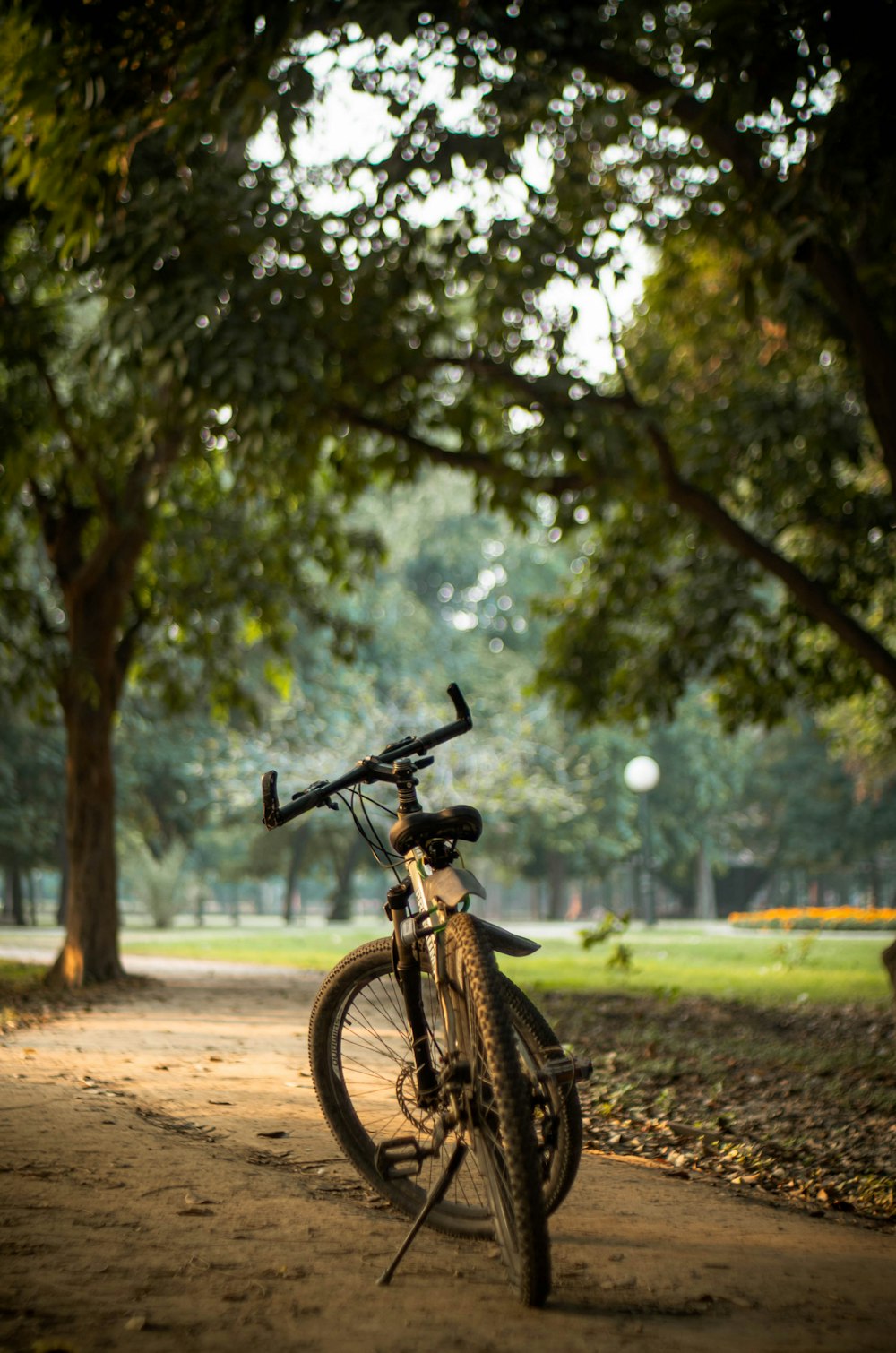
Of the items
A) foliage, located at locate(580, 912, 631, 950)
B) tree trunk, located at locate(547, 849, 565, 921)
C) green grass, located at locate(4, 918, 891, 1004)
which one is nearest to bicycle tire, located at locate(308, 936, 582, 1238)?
green grass, located at locate(4, 918, 891, 1004)

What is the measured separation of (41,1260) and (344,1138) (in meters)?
1.04

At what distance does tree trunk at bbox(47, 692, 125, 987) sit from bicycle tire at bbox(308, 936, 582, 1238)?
26.1ft

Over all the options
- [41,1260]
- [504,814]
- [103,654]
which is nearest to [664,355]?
[103,654]

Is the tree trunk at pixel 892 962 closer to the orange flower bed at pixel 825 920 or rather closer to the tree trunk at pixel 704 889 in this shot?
the orange flower bed at pixel 825 920

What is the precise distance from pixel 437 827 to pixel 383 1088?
3.59ft

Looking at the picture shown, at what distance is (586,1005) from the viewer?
10758mm

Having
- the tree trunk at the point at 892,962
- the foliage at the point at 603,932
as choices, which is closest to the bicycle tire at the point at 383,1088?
the tree trunk at the point at 892,962

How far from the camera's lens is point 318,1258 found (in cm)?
345

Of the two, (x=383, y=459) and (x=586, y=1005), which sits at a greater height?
(x=383, y=459)

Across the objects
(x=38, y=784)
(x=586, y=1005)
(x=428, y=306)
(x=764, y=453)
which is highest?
(x=428, y=306)

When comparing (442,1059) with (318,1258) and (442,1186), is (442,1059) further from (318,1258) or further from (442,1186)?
(318,1258)

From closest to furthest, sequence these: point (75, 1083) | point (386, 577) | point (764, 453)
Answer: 1. point (75, 1083)
2. point (764, 453)
3. point (386, 577)

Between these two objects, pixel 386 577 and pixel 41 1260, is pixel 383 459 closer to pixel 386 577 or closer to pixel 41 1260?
pixel 41 1260

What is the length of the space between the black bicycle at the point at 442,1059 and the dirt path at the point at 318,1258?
0.55 feet
